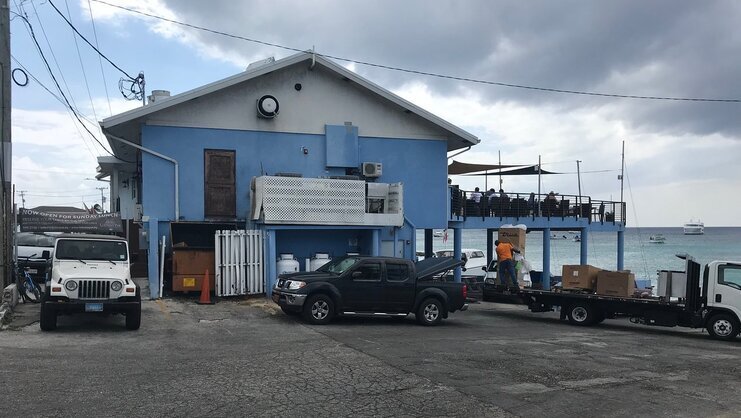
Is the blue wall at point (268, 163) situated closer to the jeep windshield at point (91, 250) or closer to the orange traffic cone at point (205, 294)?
the orange traffic cone at point (205, 294)

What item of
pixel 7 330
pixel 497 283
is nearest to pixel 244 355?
pixel 7 330

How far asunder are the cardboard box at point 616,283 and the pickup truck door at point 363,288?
6310mm

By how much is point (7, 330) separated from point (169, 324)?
9.78ft

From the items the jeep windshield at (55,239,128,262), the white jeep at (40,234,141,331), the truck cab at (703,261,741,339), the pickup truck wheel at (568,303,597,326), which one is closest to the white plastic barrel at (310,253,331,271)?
the jeep windshield at (55,239,128,262)

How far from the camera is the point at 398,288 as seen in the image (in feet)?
48.2

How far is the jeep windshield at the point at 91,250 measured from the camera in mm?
12805

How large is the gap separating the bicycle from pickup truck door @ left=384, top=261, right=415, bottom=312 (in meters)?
8.69

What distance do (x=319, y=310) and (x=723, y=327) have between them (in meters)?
9.66

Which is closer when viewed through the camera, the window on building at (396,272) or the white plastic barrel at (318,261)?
the window on building at (396,272)

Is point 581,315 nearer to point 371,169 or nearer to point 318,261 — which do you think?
point 318,261

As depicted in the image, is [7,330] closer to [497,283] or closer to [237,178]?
[237,178]

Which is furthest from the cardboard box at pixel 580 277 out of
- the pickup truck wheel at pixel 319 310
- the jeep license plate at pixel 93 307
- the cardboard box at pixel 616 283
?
the jeep license plate at pixel 93 307

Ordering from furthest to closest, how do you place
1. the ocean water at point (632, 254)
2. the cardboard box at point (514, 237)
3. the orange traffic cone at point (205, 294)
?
the ocean water at point (632, 254)
the cardboard box at point (514, 237)
the orange traffic cone at point (205, 294)

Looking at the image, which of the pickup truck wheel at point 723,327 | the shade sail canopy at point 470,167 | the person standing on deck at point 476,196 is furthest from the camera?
the shade sail canopy at point 470,167
